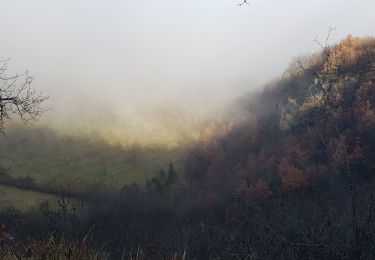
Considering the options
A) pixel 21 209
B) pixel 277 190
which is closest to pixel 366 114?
pixel 277 190

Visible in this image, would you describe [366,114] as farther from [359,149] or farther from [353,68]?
[353,68]

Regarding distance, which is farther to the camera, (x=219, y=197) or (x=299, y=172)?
(x=219, y=197)

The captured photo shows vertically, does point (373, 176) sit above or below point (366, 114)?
below

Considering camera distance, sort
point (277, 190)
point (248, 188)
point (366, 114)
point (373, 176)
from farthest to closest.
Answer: point (248, 188) < point (277, 190) < point (366, 114) < point (373, 176)

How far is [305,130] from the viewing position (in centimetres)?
18000

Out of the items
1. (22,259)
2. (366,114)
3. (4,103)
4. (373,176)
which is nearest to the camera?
(22,259)

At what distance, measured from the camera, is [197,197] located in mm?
194250

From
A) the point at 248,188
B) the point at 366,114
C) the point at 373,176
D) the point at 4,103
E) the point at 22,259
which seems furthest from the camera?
the point at 248,188

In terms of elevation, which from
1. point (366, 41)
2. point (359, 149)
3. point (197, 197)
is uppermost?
point (366, 41)

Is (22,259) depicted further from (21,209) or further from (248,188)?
(21,209)

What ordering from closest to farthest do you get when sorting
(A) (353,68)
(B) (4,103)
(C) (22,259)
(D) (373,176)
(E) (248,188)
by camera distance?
(C) (22,259)
(B) (4,103)
(D) (373,176)
(E) (248,188)
(A) (353,68)

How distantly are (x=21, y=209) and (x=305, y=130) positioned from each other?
112 meters

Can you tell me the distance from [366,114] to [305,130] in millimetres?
33241

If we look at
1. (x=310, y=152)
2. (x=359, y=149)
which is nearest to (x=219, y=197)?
(x=310, y=152)
